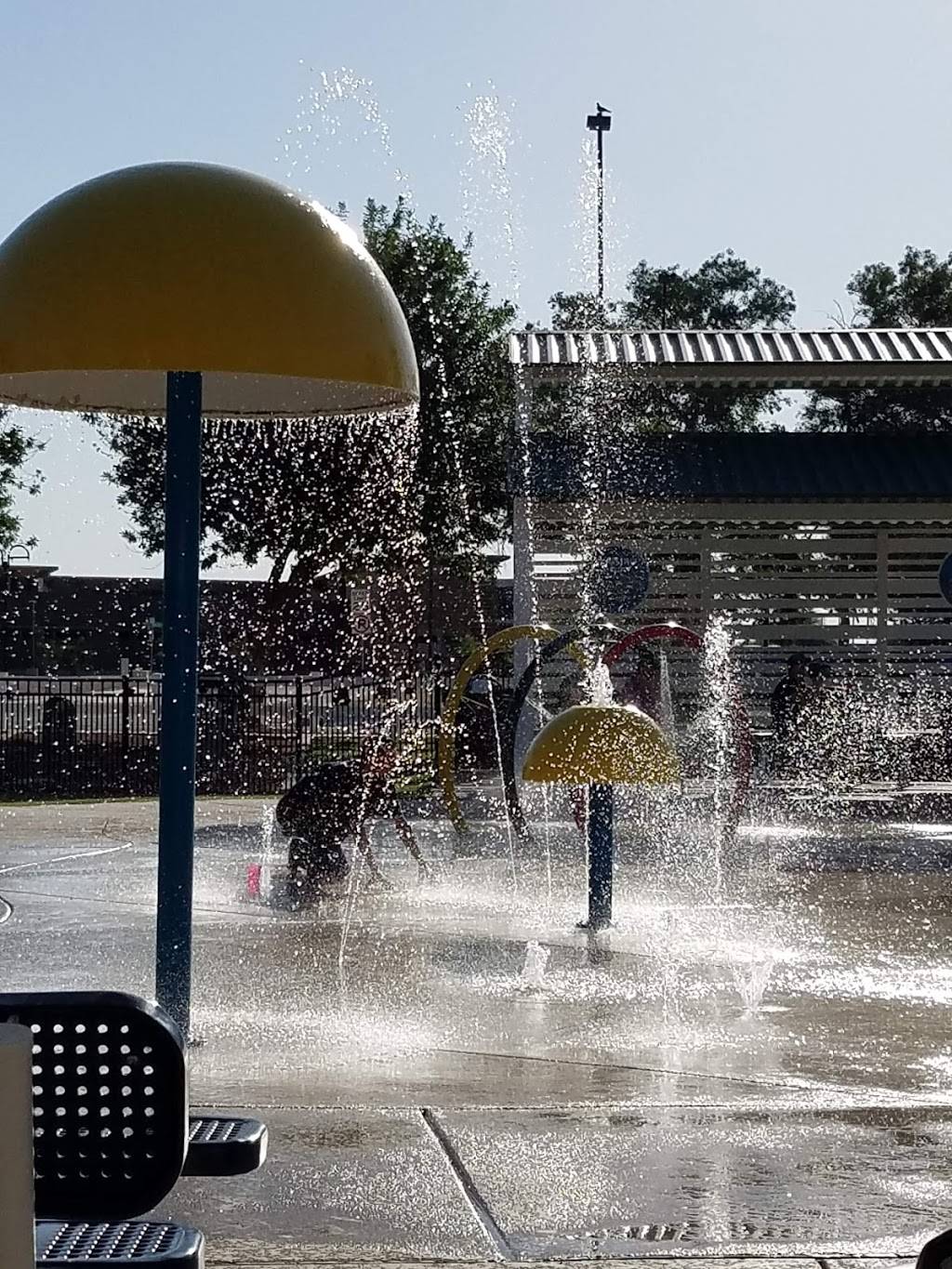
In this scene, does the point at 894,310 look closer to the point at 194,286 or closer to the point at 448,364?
the point at 448,364

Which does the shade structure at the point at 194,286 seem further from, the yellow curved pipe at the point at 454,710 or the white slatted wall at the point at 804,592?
the white slatted wall at the point at 804,592

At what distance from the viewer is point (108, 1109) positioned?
120 inches

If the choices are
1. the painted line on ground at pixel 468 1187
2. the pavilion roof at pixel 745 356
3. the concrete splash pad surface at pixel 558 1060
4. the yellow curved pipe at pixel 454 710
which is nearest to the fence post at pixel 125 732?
the pavilion roof at pixel 745 356

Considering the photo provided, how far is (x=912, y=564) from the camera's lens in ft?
80.0

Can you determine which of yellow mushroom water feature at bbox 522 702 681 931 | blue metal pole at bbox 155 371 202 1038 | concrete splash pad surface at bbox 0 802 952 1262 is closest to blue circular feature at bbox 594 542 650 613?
concrete splash pad surface at bbox 0 802 952 1262

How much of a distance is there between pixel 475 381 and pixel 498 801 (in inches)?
603

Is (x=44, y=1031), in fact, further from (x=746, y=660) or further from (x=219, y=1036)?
(x=746, y=660)

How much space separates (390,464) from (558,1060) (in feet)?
92.3

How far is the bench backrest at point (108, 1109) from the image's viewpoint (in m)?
2.98

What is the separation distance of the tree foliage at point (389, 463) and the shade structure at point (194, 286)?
24985 mm

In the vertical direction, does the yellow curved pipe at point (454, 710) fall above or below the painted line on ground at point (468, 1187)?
above

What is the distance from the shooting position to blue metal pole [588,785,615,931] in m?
9.89

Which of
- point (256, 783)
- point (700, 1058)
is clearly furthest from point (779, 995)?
point (256, 783)

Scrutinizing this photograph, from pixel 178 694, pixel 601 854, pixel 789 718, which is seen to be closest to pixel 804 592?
pixel 789 718
